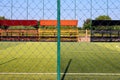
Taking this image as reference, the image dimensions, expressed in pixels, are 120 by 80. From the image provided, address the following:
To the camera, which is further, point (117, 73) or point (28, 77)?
point (117, 73)

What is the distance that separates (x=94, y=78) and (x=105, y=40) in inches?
1036

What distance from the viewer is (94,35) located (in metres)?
33.5

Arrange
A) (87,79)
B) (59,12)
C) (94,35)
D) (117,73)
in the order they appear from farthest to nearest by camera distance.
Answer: (94,35) → (117,73) → (87,79) → (59,12)

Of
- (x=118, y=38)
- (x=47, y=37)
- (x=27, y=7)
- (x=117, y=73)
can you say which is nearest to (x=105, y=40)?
(x=118, y=38)

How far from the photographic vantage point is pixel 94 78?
27.2 ft

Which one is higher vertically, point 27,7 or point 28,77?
point 27,7

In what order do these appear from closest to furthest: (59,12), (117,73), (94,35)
A: (59,12) < (117,73) < (94,35)

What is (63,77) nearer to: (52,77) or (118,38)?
(52,77)

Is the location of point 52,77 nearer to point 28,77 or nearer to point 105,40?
point 28,77

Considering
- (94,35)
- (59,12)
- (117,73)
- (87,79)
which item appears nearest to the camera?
(59,12)

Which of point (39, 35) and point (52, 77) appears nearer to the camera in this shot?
point (52, 77)

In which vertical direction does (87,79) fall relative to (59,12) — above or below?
below

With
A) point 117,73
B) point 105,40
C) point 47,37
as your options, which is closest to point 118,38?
point 105,40

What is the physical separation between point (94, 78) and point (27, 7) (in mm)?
3298
